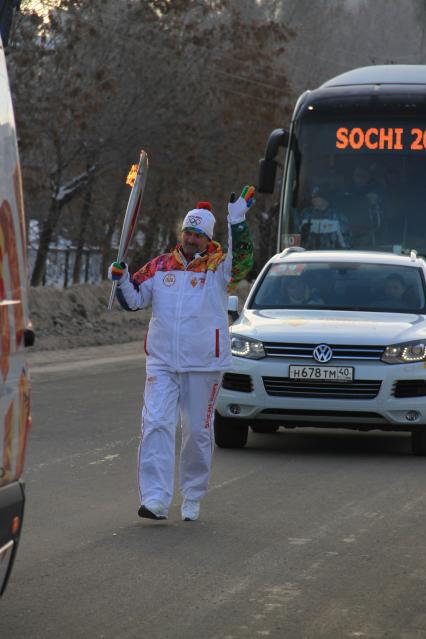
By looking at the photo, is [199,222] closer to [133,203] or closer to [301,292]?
[133,203]

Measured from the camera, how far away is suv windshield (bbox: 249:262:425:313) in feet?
43.2

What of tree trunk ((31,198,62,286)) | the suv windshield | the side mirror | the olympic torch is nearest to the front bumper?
the side mirror

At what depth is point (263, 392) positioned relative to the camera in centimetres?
1209

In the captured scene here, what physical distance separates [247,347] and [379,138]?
9.18 metres

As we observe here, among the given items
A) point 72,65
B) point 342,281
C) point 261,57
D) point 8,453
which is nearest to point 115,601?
point 8,453

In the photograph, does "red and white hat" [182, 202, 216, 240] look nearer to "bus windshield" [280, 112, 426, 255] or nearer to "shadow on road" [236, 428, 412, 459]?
"shadow on road" [236, 428, 412, 459]

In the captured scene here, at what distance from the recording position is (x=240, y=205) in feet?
28.2

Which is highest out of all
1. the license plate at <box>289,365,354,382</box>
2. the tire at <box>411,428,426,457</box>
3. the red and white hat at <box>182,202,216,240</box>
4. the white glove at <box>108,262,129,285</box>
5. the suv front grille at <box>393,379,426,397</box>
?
the red and white hat at <box>182,202,216,240</box>

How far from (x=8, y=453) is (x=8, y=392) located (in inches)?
8.6

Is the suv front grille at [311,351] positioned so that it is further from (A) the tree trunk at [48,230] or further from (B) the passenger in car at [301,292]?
(A) the tree trunk at [48,230]

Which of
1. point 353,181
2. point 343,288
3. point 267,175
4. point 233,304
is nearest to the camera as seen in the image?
point 233,304

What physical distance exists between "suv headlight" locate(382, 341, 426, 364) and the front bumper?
0.16 ft

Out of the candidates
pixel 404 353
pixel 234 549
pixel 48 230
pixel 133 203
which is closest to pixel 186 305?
pixel 133 203

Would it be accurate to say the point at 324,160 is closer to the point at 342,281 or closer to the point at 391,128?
the point at 391,128
